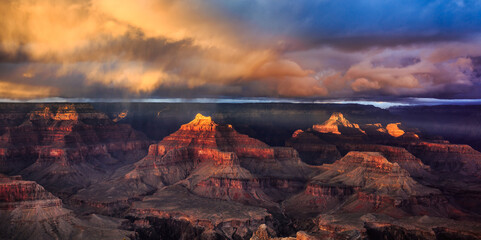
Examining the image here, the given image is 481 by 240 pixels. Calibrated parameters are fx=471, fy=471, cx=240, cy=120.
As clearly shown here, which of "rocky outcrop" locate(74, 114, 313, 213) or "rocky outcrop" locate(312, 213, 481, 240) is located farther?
"rocky outcrop" locate(74, 114, 313, 213)

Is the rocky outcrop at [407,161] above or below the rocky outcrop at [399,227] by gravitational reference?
above

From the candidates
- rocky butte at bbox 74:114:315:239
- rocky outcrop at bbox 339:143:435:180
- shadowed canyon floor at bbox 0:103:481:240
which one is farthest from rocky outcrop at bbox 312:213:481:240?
rocky outcrop at bbox 339:143:435:180

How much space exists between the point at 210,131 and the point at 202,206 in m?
67.5

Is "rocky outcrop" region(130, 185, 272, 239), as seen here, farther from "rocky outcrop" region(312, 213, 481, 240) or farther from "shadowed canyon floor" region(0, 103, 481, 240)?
"rocky outcrop" region(312, 213, 481, 240)

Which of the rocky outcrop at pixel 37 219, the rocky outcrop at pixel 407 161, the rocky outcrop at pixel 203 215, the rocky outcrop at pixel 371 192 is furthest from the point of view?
the rocky outcrop at pixel 407 161

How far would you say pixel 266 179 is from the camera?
165 meters

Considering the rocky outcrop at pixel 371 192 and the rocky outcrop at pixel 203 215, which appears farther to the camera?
the rocky outcrop at pixel 371 192

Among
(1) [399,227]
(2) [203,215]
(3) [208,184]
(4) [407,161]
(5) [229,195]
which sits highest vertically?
(4) [407,161]

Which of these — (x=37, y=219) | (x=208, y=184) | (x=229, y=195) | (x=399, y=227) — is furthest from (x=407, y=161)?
(x=37, y=219)

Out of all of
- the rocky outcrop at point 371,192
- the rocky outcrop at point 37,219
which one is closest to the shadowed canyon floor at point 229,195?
the rocky outcrop at point 37,219

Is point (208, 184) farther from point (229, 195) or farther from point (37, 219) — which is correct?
point (37, 219)

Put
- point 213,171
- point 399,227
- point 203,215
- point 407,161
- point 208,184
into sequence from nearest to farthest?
point 399,227 → point 203,215 → point 208,184 → point 213,171 → point 407,161

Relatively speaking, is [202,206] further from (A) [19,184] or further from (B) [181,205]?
(A) [19,184]

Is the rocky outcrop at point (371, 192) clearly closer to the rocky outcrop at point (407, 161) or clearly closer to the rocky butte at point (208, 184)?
the rocky butte at point (208, 184)
